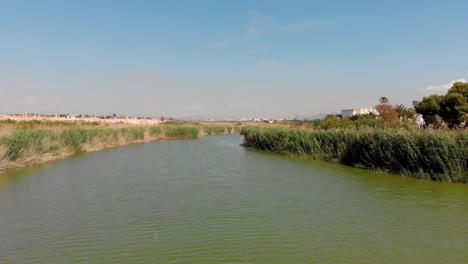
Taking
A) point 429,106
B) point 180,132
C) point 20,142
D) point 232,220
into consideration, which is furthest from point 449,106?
point 20,142

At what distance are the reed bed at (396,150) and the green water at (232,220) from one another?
0.92m

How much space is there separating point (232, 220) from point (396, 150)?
32.9ft

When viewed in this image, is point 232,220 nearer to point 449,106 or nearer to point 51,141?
point 51,141

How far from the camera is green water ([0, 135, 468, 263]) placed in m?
6.07

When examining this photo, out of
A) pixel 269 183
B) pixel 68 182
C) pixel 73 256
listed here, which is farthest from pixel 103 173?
pixel 73 256

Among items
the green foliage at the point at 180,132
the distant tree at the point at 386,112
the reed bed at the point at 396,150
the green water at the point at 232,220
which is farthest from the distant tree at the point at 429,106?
the green foliage at the point at 180,132

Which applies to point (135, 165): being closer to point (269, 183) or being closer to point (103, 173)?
point (103, 173)

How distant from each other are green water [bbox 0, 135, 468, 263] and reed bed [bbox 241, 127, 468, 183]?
0.92 metres

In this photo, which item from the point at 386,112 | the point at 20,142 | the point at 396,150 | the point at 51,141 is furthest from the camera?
the point at 386,112

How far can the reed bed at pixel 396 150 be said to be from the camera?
1267 cm

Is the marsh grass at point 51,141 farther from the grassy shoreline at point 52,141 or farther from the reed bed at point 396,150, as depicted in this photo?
the reed bed at point 396,150

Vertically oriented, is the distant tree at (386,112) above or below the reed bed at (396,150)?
above

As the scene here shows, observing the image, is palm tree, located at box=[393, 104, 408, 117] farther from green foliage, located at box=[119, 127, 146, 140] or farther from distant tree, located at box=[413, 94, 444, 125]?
green foliage, located at box=[119, 127, 146, 140]

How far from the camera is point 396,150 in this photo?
15.0 m
